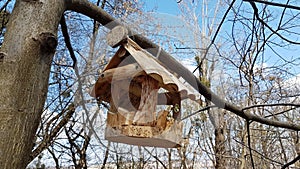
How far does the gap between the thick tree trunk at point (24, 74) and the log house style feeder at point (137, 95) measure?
0.26 m

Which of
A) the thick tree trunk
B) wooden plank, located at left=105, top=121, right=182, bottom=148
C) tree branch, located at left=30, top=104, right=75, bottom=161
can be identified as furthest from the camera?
tree branch, located at left=30, top=104, right=75, bottom=161

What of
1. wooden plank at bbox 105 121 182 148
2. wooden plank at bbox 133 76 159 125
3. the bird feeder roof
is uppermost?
the bird feeder roof

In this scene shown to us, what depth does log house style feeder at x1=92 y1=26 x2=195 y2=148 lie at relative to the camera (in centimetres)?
77

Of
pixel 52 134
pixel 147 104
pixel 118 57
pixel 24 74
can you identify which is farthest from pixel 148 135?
pixel 52 134

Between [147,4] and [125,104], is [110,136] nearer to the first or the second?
[125,104]

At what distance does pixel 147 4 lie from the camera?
10.0ft

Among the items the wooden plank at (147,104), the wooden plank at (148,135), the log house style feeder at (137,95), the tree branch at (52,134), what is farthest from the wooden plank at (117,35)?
the tree branch at (52,134)

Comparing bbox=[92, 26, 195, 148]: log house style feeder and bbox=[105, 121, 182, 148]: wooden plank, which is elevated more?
bbox=[92, 26, 195, 148]: log house style feeder

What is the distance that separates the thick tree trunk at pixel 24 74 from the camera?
0.48 meters

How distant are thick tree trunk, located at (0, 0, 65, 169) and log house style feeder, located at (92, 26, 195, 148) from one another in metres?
0.26

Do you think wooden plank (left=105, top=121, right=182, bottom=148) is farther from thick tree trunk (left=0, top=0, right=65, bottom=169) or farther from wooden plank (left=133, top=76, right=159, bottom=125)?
thick tree trunk (left=0, top=0, right=65, bottom=169)

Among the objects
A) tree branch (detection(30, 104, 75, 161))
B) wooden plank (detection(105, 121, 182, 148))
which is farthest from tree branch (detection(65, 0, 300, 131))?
tree branch (detection(30, 104, 75, 161))

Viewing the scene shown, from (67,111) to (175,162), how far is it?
1700mm

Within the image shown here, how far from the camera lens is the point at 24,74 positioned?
20.1 inches
